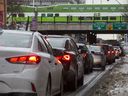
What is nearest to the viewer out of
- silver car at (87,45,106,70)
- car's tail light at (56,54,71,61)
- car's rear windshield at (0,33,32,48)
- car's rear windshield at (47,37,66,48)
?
car's rear windshield at (0,33,32,48)

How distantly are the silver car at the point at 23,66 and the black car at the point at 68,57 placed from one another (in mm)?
4978

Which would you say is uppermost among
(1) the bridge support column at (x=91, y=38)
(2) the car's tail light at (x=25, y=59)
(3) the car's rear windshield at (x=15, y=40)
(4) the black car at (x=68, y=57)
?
(3) the car's rear windshield at (x=15, y=40)

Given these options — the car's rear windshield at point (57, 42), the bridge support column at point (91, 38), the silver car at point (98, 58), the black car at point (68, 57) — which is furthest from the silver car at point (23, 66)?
the bridge support column at point (91, 38)

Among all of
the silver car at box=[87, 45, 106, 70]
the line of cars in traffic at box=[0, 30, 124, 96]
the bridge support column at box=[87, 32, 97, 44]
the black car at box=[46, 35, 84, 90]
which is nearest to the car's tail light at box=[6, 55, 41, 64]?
the line of cars in traffic at box=[0, 30, 124, 96]

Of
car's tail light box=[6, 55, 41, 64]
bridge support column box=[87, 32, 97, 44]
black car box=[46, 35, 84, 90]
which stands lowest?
bridge support column box=[87, 32, 97, 44]

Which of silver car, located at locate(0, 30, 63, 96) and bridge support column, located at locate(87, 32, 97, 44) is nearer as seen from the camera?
silver car, located at locate(0, 30, 63, 96)

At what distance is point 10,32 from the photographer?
10.8 meters

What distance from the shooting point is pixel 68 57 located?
52.3ft

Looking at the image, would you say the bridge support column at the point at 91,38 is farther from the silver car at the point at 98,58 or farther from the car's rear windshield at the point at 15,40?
the car's rear windshield at the point at 15,40

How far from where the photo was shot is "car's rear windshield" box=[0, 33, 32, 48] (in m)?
10.2

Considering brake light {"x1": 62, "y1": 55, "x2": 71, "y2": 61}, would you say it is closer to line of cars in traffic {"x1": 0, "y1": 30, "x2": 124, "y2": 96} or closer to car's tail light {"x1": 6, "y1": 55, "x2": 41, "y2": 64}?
line of cars in traffic {"x1": 0, "y1": 30, "x2": 124, "y2": 96}

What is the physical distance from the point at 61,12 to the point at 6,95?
8331 centimetres

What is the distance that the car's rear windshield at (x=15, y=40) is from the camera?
10.2 metres

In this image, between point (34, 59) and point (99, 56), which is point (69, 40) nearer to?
point (34, 59)
